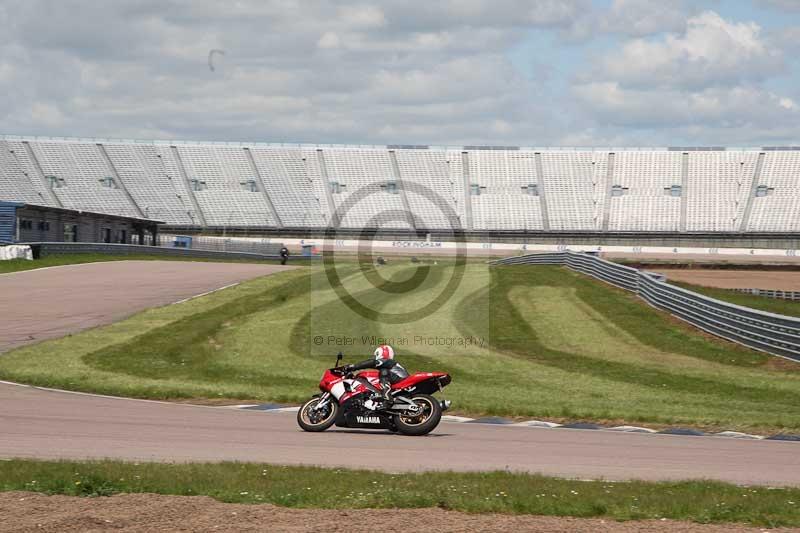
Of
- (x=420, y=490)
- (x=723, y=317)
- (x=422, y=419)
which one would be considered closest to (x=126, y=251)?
(x=723, y=317)

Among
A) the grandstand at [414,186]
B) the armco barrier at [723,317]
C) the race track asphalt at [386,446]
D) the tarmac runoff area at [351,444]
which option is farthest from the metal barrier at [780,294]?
the grandstand at [414,186]

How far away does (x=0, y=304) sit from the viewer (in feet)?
114

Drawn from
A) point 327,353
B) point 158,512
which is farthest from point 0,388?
point 158,512

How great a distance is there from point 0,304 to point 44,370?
14412 mm

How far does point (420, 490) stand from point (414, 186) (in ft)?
326

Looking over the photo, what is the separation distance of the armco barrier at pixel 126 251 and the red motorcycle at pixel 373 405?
44.2m

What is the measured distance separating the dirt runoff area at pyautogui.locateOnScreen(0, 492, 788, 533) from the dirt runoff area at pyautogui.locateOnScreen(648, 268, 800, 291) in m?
44.8

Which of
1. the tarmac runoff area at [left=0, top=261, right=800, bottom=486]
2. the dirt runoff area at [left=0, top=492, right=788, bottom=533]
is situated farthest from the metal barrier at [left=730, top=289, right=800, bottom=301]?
the dirt runoff area at [left=0, top=492, right=788, bottom=533]

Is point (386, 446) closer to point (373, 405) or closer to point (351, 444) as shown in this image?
point (351, 444)

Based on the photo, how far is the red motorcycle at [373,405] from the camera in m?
14.0

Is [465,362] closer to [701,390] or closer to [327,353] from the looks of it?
[327,353]

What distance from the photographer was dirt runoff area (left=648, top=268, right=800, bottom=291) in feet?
183

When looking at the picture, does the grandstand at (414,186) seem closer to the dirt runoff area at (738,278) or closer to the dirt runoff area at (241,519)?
the dirt runoff area at (738,278)

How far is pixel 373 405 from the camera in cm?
1423
